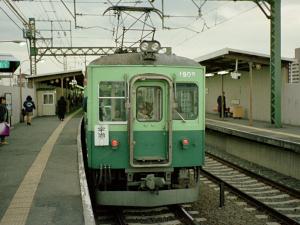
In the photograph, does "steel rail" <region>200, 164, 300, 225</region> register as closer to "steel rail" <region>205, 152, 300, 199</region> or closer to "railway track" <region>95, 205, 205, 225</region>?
"steel rail" <region>205, 152, 300, 199</region>

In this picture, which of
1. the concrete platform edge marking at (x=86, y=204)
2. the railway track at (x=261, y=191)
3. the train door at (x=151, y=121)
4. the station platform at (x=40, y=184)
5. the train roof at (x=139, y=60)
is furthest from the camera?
the railway track at (x=261, y=191)

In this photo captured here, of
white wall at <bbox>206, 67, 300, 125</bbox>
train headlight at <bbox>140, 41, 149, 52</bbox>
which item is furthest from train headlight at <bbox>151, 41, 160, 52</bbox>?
white wall at <bbox>206, 67, 300, 125</bbox>

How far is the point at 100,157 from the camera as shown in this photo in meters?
8.66

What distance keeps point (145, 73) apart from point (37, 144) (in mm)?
7955

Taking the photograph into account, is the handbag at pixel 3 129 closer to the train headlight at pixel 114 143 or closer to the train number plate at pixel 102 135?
the train number plate at pixel 102 135

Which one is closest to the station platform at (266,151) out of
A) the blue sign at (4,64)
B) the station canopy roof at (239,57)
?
the station canopy roof at (239,57)

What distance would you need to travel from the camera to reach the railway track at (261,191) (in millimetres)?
9477

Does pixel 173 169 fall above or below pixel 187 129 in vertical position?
below

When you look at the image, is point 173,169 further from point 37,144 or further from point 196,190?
point 37,144

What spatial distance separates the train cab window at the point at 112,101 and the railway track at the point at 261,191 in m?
2.96

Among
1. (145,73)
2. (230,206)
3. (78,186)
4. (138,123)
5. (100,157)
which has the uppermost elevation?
(145,73)

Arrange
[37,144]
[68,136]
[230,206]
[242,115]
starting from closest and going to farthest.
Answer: [230,206] → [37,144] → [68,136] → [242,115]

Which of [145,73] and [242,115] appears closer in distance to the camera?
[145,73]

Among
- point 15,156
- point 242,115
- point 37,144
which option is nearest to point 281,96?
point 242,115
